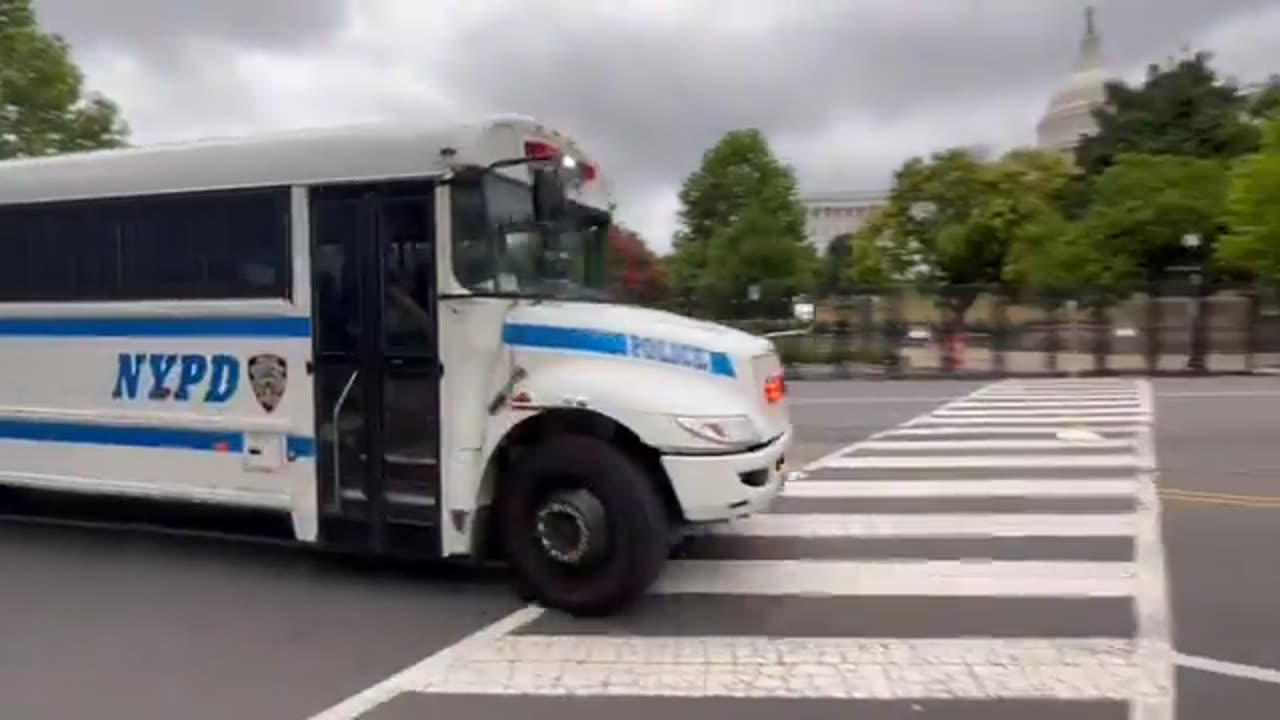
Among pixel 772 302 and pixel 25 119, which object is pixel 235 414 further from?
pixel 25 119

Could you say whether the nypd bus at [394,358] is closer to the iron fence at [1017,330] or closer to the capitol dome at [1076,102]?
the iron fence at [1017,330]

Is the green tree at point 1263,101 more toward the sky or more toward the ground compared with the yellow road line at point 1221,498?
more toward the sky

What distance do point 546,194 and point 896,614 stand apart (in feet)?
10.4

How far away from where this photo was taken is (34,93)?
27.0 metres

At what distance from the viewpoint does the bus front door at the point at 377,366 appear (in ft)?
21.9

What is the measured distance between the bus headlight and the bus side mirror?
62.4 inches

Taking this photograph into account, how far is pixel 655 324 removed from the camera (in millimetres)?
6555

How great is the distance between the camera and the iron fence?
25609 mm

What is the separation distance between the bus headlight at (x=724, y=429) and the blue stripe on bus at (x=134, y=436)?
2.51 metres

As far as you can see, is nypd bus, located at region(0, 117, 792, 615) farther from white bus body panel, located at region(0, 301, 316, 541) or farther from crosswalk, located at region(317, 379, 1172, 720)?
crosswalk, located at region(317, 379, 1172, 720)

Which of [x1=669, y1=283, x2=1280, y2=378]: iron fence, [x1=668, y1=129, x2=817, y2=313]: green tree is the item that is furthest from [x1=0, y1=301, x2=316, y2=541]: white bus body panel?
[x1=668, y1=129, x2=817, y2=313]: green tree

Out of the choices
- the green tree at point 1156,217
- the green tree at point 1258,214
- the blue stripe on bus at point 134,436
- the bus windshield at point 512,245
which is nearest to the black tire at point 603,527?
the bus windshield at point 512,245

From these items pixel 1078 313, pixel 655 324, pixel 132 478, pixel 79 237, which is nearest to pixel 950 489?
pixel 655 324

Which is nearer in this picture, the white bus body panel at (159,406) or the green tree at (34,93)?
the white bus body panel at (159,406)
